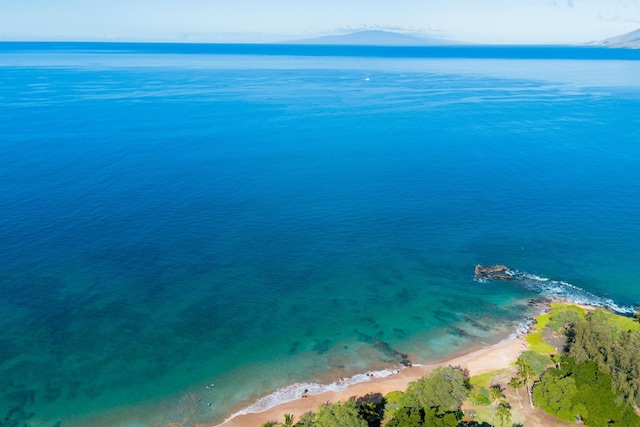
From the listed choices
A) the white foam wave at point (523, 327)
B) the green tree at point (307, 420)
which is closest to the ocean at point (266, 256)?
the white foam wave at point (523, 327)

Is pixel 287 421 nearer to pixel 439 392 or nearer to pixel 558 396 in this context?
pixel 439 392

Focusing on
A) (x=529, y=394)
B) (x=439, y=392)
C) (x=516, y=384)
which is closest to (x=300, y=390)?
(x=439, y=392)

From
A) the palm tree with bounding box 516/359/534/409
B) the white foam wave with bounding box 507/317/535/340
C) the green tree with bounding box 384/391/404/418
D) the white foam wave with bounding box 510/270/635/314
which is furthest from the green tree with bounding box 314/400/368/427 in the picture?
the white foam wave with bounding box 510/270/635/314

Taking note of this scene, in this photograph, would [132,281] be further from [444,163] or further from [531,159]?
[531,159]

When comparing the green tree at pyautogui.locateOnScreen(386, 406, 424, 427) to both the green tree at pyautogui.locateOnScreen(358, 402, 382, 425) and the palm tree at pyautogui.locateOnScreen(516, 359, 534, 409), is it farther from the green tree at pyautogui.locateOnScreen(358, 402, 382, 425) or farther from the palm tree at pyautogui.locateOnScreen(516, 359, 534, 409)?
the palm tree at pyautogui.locateOnScreen(516, 359, 534, 409)

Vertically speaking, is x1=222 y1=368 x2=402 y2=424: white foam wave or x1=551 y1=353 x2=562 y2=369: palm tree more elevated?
x1=551 y1=353 x2=562 y2=369: palm tree

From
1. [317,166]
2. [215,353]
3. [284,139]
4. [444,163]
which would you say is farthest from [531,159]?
[215,353]
